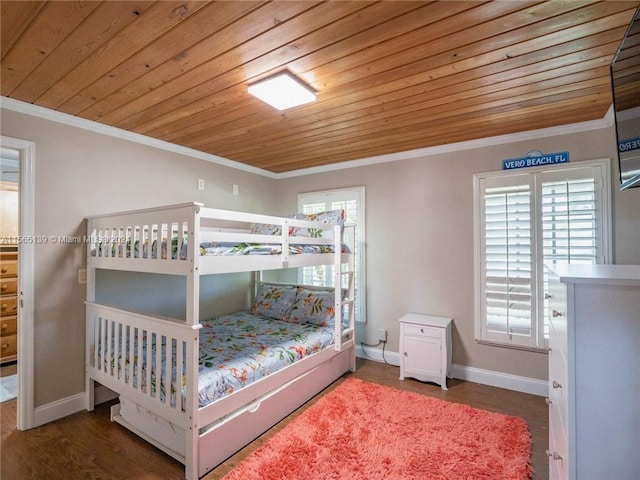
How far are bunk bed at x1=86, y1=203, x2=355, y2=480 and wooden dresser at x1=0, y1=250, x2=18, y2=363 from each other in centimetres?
185

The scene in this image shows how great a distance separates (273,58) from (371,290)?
2.60 meters

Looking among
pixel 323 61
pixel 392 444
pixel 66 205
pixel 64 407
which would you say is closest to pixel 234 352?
pixel 392 444

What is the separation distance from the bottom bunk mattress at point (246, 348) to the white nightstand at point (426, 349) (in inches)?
29.5

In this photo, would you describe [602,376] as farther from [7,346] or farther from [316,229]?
[7,346]

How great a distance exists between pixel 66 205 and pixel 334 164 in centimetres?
269

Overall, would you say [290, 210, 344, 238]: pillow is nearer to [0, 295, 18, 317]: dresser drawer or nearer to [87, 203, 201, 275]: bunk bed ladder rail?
[87, 203, 201, 275]: bunk bed ladder rail

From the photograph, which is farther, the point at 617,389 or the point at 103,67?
the point at 103,67

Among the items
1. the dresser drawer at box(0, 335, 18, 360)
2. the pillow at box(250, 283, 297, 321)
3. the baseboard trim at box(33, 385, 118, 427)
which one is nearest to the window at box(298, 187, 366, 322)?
the pillow at box(250, 283, 297, 321)

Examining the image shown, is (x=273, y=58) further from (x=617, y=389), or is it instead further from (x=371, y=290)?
(x=371, y=290)

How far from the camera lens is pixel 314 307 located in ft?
10.7

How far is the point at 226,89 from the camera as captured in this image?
1.97 metres

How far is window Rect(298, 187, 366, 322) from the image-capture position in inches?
142

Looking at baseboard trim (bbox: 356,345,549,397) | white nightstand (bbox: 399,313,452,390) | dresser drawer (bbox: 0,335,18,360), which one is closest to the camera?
baseboard trim (bbox: 356,345,549,397)

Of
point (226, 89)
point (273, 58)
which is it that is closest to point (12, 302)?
point (226, 89)
